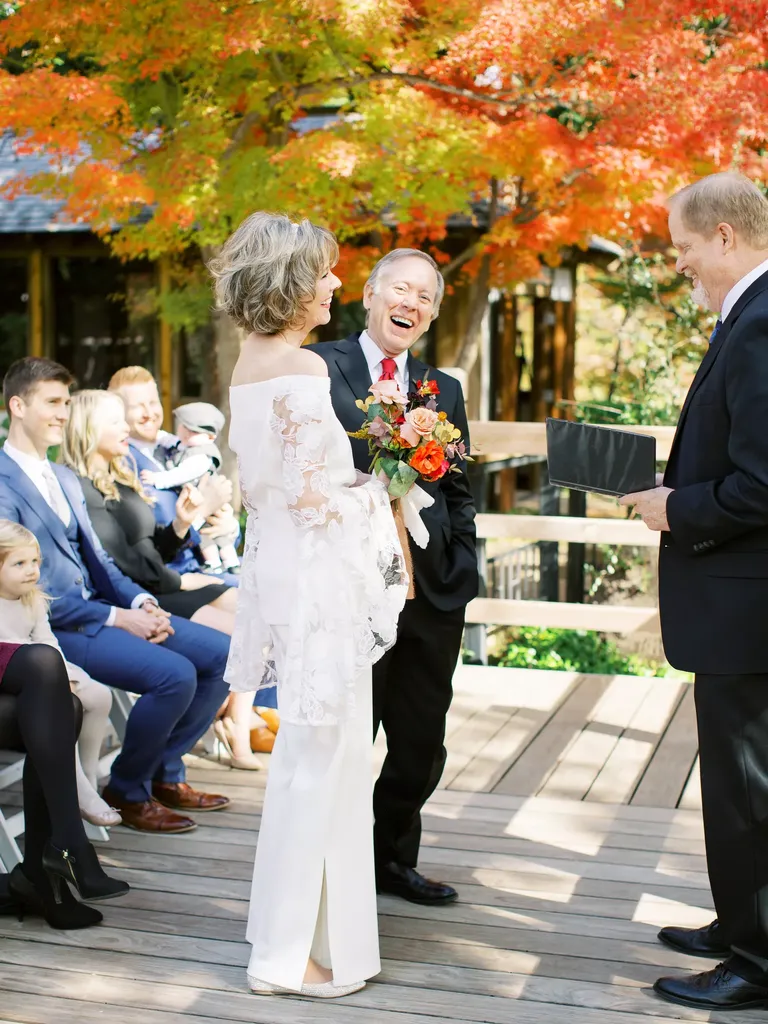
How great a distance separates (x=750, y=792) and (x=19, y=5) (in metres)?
6.76

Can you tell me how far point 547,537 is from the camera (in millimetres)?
6406

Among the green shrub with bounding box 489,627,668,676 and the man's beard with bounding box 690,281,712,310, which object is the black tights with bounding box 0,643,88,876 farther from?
the green shrub with bounding box 489,627,668,676

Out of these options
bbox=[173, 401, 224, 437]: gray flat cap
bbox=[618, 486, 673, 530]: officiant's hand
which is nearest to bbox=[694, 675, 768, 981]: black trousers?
bbox=[618, 486, 673, 530]: officiant's hand

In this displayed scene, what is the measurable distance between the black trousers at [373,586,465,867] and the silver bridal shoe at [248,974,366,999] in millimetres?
703

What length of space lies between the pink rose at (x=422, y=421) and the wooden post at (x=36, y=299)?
11.1 meters

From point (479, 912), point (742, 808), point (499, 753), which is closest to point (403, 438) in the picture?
point (742, 808)

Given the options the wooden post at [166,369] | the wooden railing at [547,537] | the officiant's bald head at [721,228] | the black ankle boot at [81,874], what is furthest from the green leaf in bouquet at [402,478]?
the wooden post at [166,369]

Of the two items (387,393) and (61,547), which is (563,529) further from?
(387,393)

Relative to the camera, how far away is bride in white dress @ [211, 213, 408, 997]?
9.86 feet

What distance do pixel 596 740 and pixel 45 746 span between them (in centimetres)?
265

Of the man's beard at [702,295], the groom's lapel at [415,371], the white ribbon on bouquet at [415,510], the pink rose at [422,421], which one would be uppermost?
the man's beard at [702,295]

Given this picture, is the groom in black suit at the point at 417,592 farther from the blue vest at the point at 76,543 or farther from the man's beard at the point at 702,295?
the blue vest at the point at 76,543

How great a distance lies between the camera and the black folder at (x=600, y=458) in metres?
3.22

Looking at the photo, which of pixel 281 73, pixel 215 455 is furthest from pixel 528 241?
pixel 215 455
